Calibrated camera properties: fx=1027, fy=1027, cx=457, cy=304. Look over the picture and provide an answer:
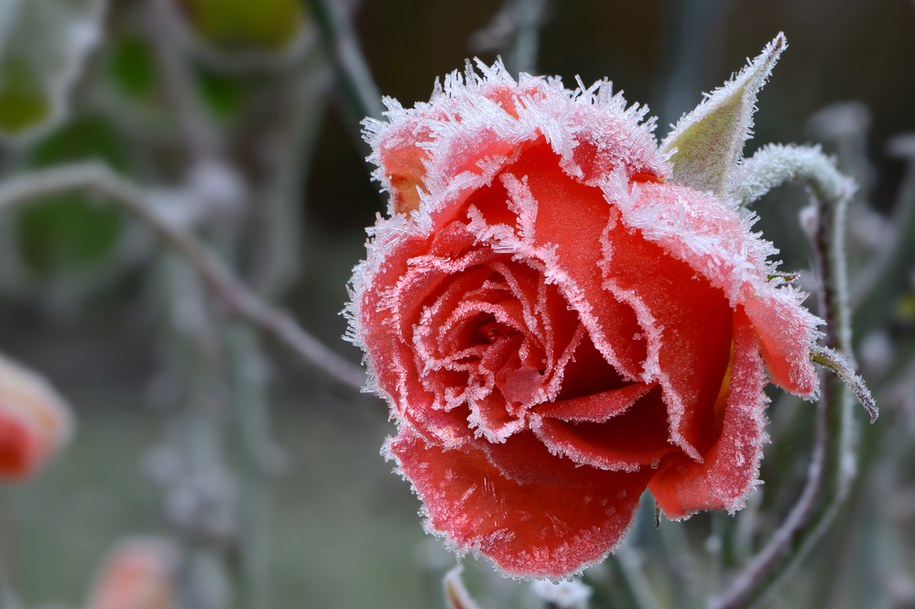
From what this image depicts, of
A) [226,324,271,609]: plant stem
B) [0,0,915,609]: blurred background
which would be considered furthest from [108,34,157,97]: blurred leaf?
[226,324,271,609]: plant stem

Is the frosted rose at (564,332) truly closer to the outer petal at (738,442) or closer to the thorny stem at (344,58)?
the outer petal at (738,442)

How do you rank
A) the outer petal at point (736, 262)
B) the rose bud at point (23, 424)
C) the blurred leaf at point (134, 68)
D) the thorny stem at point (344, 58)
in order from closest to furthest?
the outer petal at point (736, 262) < the thorny stem at point (344, 58) < the rose bud at point (23, 424) < the blurred leaf at point (134, 68)

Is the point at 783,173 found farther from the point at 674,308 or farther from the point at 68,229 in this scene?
the point at 68,229

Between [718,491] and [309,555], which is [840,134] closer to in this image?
[718,491]

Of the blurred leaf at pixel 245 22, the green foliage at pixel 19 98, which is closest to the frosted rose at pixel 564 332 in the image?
the green foliage at pixel 19 98

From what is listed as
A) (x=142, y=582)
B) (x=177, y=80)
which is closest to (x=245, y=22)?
(x=177, y=80)

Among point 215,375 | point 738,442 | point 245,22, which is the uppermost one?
point 245,22
